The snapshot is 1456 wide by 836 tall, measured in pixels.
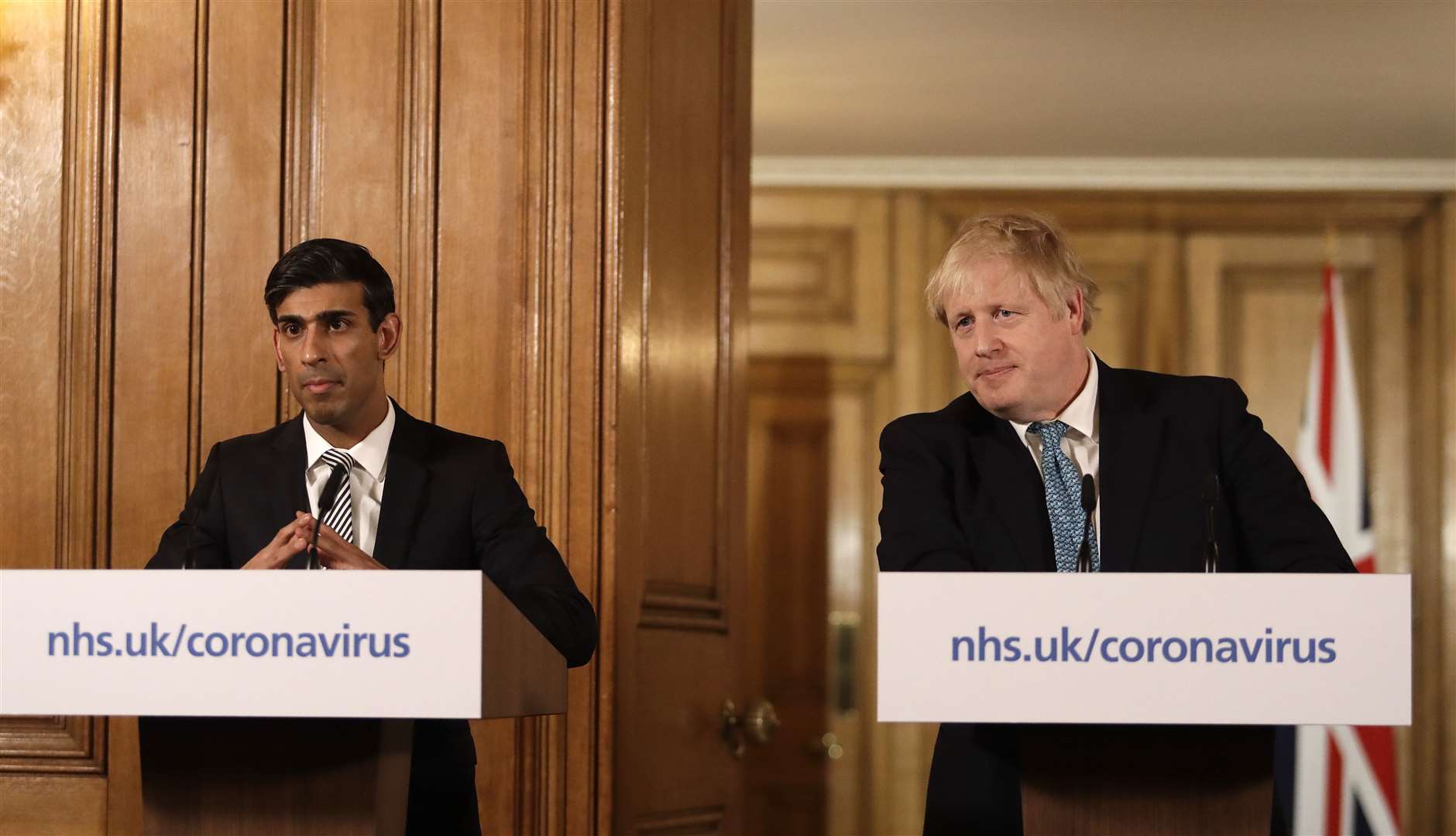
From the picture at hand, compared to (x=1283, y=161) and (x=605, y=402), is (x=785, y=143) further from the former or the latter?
(x=605, y=402)

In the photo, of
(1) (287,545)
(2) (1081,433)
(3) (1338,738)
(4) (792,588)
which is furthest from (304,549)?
(3) (1338,738)

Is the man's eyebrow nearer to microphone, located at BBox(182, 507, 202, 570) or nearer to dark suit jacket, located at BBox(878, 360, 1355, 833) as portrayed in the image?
microphone, located at BBox(182, 507, 202, 570)

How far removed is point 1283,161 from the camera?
21.2ft

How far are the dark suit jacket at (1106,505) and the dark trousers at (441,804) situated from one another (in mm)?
628

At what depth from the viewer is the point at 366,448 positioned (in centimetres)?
235

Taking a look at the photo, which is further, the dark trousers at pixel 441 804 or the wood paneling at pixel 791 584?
the wood paneling at pixel 791 584

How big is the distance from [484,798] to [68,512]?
991 millimetres

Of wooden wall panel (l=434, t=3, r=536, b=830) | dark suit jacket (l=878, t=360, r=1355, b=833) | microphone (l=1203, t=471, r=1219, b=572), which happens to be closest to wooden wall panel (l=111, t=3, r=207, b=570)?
wooden wall panel (l=434, t=3, r=536, b=830)

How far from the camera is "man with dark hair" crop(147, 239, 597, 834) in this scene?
7.44ft

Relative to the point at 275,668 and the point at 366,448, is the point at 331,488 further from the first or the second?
the point at 275,668

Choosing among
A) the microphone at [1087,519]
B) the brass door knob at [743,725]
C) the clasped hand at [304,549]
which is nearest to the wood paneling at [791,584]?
the brass door knob at [743,725]

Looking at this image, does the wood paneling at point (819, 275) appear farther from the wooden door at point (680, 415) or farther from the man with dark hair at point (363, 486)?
the man with dark hair at point (363, 486)

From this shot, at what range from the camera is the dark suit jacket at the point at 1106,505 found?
2084 mm

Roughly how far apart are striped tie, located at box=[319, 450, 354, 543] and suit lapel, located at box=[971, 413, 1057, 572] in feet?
2.86
